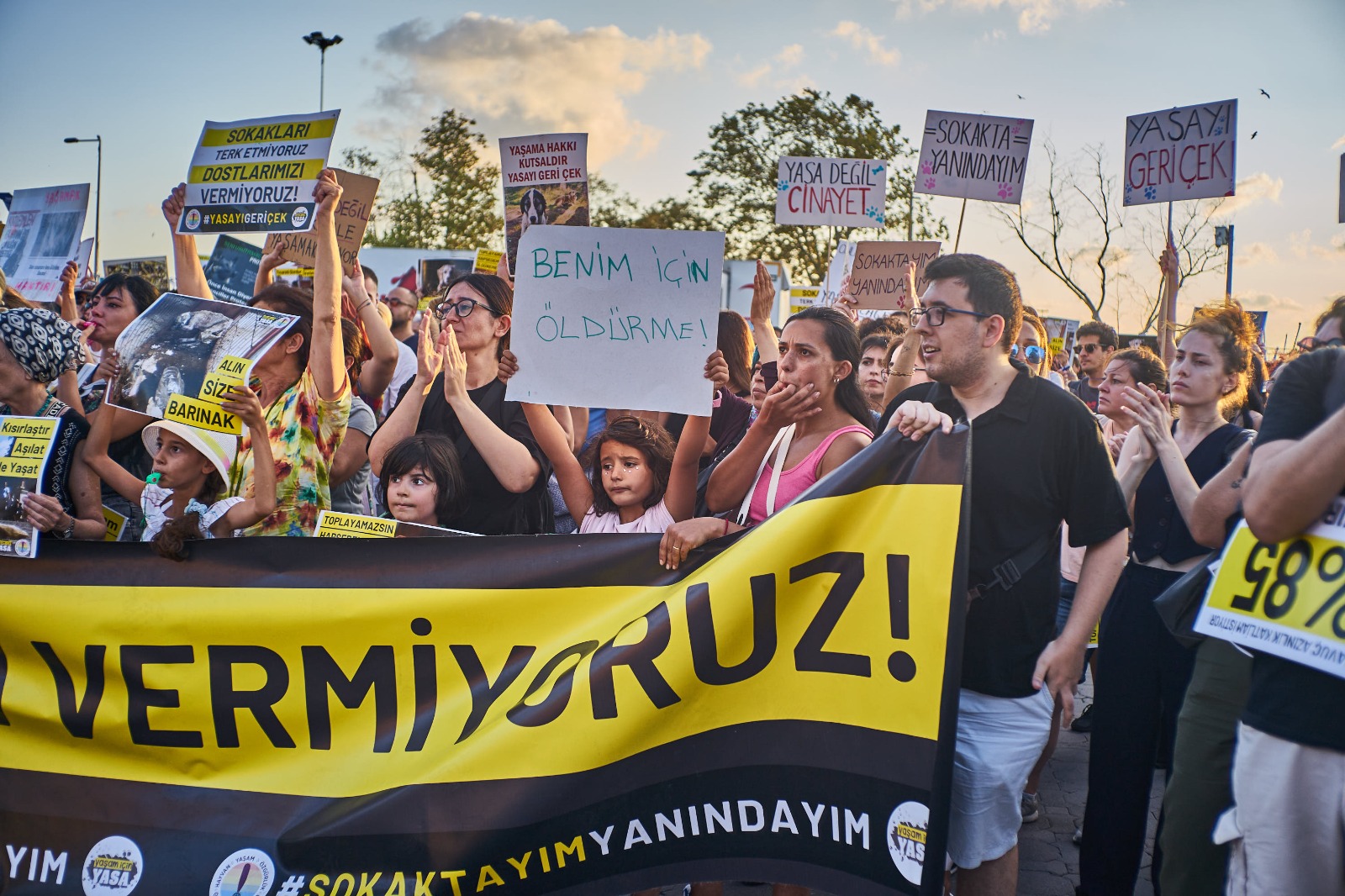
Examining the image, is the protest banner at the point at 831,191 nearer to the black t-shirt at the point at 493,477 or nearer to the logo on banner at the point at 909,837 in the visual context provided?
the black t-shirt at the point at 493,477

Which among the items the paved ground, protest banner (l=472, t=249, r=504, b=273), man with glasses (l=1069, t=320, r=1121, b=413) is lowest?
the paved ground

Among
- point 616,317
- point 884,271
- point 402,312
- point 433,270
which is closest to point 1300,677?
point 616,317

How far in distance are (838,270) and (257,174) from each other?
7.07m

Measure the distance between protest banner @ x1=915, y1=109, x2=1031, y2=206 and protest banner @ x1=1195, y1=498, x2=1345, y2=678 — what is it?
16.2ft

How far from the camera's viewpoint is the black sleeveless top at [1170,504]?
3674 millimetres

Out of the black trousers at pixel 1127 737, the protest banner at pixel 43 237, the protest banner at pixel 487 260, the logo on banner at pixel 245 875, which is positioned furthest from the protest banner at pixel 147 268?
the black trousers at pixel 1127 737

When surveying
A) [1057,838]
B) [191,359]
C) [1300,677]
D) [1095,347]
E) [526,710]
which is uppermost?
[1095,347]

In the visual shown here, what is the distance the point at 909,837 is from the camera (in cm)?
255

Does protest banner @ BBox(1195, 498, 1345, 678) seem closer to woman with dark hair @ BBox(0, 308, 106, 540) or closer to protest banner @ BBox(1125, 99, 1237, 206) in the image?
woman with dark hair @ BBox(0, 308, 106, 540)

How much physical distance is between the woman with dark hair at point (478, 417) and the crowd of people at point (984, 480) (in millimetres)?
11

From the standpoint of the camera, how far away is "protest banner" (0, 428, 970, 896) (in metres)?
2.65

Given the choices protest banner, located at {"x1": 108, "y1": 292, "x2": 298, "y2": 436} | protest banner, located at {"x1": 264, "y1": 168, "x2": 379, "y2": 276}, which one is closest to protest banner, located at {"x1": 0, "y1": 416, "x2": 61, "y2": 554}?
protest banner, located at {"x1": 108, "y1": 292, "x2": 298, "y2": 436}

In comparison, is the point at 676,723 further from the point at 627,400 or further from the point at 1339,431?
the point at 1339,431

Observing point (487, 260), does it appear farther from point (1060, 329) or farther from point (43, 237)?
point (1060, 329)
